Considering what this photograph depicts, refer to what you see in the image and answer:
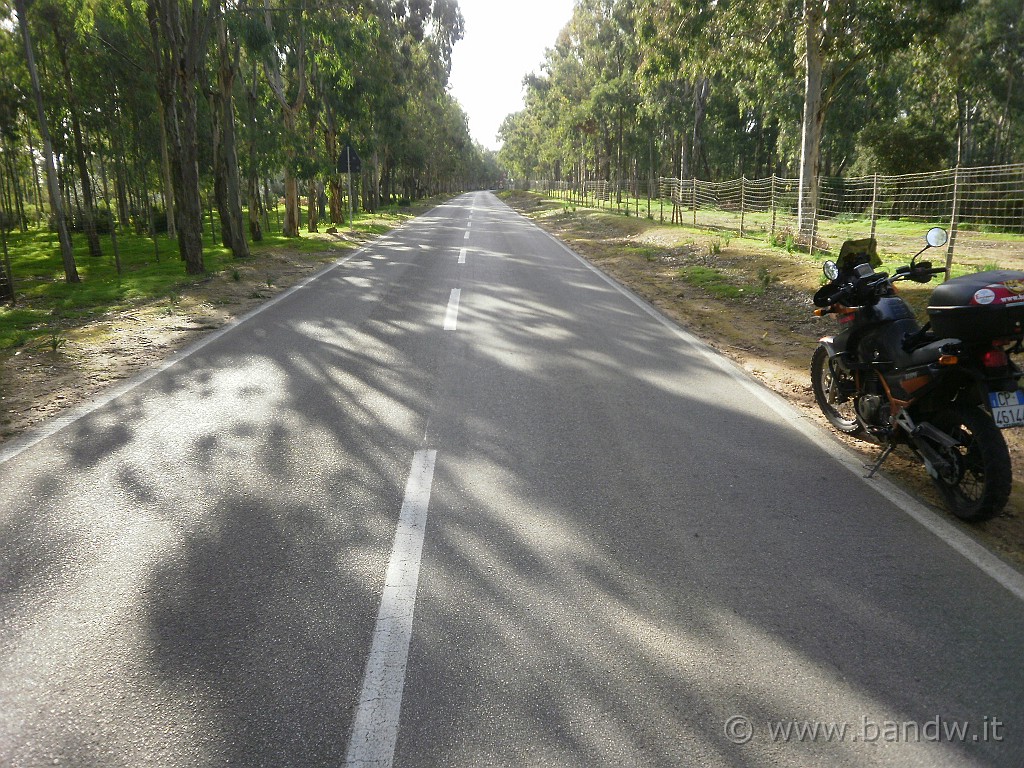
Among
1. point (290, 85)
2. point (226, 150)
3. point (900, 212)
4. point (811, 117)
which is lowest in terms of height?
point (900, 212)

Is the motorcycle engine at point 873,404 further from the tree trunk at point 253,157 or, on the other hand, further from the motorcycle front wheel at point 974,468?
the tree trunk at point 253,157

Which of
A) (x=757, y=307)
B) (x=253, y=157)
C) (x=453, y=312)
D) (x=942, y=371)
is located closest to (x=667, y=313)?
(x=757, y=307)

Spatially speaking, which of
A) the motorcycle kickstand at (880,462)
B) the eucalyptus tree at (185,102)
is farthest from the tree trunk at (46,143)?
the motorcycle kickstand at (880,462)

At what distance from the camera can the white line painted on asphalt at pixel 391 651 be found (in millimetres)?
2607

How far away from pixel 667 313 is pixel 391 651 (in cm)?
911

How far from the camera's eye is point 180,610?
11.4 ft

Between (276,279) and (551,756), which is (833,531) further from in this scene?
(276,279)

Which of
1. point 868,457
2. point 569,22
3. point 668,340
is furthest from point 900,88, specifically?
point 868,457

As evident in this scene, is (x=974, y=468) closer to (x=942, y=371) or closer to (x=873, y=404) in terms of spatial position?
(x=942, y=371)

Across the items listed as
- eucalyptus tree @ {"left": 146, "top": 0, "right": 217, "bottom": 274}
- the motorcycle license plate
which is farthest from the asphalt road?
eucalyptus tree @ {"left": 146, "top": 0, "right": 217, "bottom": 274}

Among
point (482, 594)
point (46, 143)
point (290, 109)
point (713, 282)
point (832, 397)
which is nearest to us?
point (482, 594)

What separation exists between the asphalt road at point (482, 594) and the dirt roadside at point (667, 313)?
0.50 metres

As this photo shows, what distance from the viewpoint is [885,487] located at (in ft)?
15.9

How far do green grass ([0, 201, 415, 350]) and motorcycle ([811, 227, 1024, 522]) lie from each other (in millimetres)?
9873
